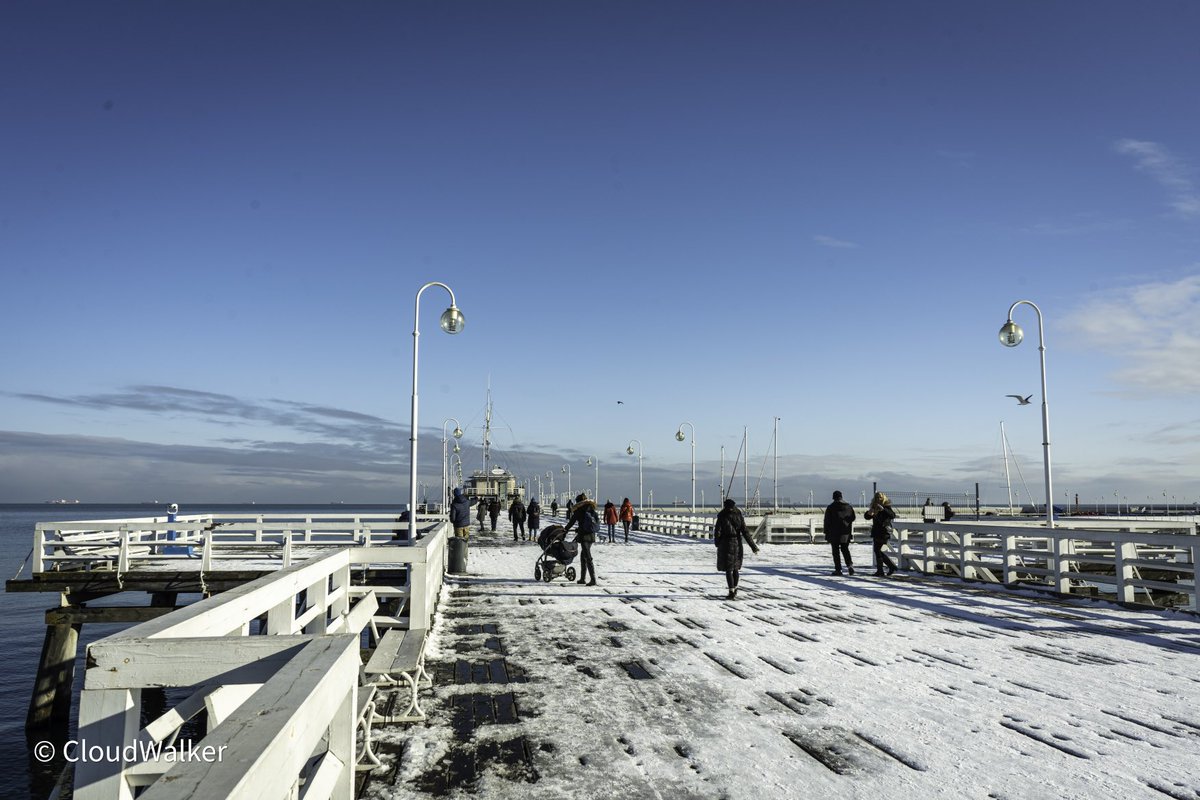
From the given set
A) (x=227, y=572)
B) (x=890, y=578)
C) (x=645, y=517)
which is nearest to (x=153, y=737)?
(x=227, y=572)

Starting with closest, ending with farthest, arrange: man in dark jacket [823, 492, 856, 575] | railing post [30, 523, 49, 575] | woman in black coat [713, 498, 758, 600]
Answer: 1. woman in black coat [713, 498, 758, 600]
2. railing post [30, 523, 49, 575]
3. man in dark jacket [823, 492, 856, 575]

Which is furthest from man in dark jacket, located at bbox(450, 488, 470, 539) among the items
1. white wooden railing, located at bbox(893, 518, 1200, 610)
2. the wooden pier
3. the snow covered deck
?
white wooden railing, located at bbox(893, 518, 1200, 610)

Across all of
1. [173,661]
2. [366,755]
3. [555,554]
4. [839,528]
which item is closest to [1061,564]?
[839,528]

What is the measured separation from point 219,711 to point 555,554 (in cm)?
1364

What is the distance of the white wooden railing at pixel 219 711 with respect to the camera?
6.51 ft

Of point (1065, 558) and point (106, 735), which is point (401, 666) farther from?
point (1065, 558)

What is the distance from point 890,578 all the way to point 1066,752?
13259 mm

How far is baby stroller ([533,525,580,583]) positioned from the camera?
55.1 feet

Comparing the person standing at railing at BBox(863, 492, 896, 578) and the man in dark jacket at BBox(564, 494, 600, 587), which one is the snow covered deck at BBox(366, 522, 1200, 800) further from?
the person standing at railing at BBox(863, 492, 896, 578)

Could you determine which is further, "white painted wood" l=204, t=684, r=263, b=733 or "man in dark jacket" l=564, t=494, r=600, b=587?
"man in dark jacket" l=564, t=494, r=600, b=587

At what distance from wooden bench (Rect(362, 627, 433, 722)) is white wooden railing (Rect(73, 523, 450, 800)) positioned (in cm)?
229

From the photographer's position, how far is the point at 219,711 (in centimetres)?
335

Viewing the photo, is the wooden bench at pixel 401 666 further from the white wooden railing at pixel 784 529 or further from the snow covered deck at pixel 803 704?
the white wooden railing at pixel 784 529

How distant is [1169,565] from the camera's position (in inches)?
498
